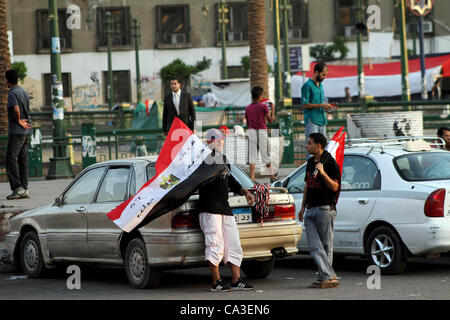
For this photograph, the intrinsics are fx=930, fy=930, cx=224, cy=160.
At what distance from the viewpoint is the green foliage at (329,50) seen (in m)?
56.3

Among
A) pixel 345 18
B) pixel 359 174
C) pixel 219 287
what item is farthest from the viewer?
pixel 345 18

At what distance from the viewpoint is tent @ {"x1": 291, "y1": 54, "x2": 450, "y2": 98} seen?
4762 cm

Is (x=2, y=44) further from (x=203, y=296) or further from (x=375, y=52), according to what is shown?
(x=375, y=52)

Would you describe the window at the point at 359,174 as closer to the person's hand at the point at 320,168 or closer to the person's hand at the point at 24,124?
the person's hand at the point at 320,168

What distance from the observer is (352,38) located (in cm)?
5891

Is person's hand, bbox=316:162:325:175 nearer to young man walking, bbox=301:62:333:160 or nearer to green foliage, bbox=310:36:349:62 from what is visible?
young man walking, bbox=301:62:333:160

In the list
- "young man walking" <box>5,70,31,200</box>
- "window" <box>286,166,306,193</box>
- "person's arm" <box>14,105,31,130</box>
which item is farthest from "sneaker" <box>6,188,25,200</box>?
"window" <box>286,166,306,193</box>

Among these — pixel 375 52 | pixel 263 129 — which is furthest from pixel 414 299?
pixel 375 52

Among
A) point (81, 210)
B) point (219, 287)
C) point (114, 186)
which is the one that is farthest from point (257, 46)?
point (219, 287)

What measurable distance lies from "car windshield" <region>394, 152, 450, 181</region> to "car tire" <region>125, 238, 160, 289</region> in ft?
10.0

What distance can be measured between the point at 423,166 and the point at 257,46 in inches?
786

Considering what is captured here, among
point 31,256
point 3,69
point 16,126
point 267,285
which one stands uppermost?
point 3,69

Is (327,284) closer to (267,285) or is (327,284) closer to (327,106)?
(267,285)

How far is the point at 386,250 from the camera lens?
10414 mm
